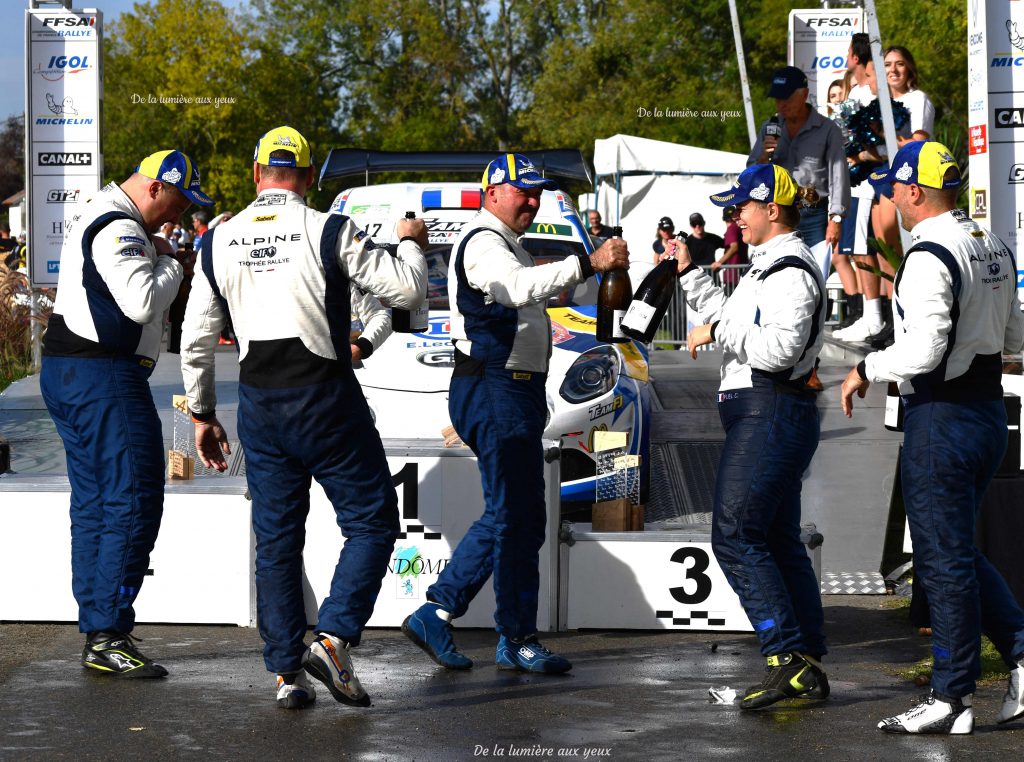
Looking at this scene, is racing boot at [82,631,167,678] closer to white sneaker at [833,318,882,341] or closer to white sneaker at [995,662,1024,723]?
white sneaker at [995,662,1024,723]

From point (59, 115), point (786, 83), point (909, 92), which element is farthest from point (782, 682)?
point (59, 115)

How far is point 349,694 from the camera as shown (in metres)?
5.49

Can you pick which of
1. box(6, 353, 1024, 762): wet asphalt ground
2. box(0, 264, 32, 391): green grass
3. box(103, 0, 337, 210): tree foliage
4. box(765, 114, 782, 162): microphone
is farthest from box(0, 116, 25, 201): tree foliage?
box(6, 353, 1024, 762): wet asphalt ground

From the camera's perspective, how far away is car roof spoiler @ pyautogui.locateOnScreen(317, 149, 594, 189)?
38.9ft

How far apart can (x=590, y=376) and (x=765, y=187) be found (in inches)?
126

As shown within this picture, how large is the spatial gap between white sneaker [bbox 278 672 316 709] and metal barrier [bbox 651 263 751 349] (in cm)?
1160

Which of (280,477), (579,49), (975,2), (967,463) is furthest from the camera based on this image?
(579,49)

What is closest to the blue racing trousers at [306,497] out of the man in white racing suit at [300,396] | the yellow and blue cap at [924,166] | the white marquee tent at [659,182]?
the man in white racing suit at [300,396]

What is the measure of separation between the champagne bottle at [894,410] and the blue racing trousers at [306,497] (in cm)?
200

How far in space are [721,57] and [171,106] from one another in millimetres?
16825

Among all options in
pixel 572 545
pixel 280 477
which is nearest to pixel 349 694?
pixel 280 477

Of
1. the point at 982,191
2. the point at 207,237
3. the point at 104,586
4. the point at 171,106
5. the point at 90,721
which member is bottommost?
the point at 90,721

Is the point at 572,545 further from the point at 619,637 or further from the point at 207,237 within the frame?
the point at 207,237

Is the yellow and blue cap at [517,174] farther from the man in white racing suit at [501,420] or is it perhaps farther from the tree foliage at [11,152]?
the tree foliage at [11,152]
